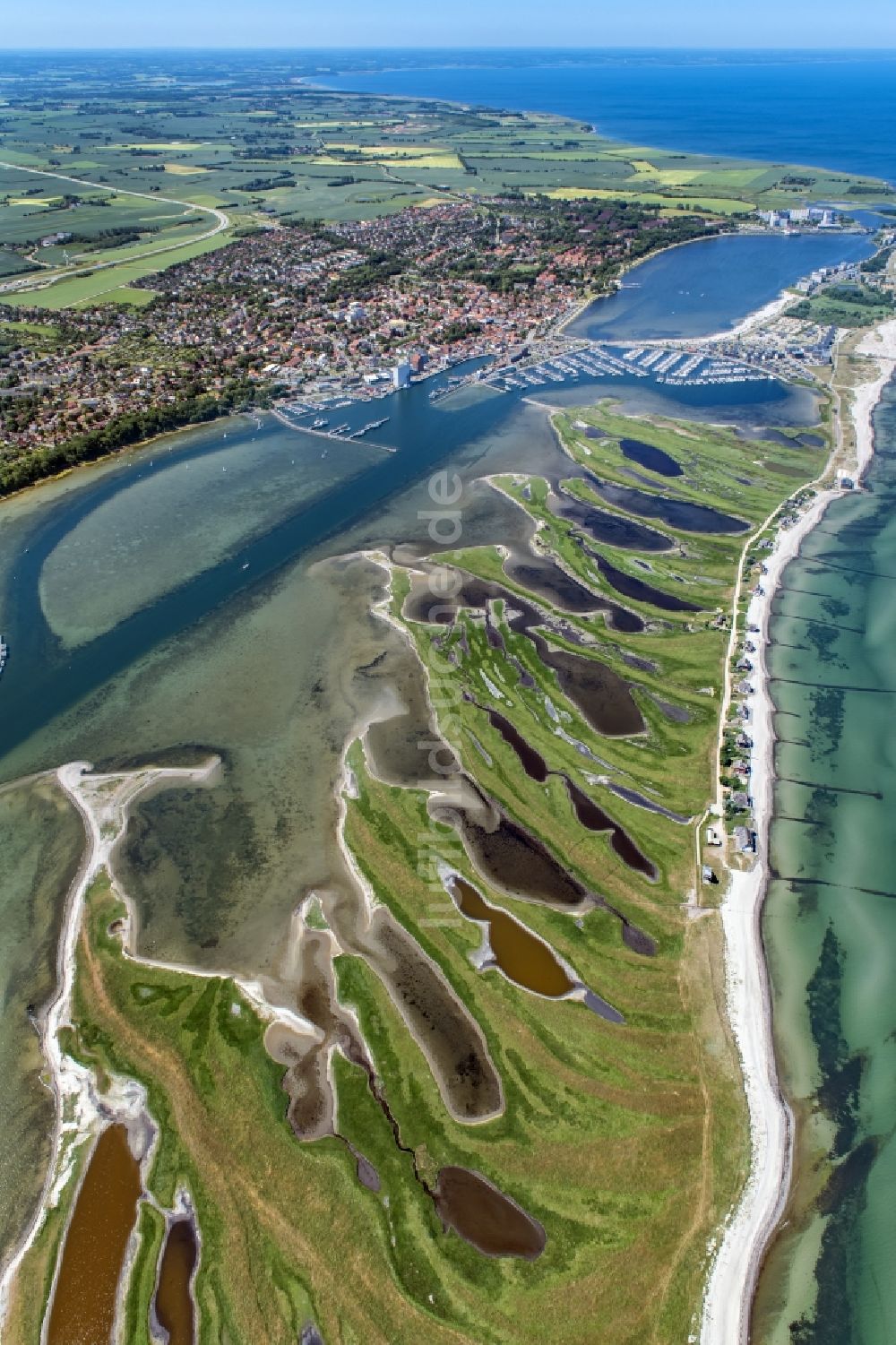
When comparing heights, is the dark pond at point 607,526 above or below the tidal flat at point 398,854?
→ above

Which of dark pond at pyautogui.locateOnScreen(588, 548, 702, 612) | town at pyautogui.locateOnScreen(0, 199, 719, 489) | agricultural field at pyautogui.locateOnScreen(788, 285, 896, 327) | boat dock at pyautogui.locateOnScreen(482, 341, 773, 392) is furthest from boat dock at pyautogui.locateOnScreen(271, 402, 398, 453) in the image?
agricultural field at pyautogui.locateOnScreen(788, 285, 896, 327)

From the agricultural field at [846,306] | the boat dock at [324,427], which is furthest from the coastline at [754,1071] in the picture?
the agricultural field at [846,306]

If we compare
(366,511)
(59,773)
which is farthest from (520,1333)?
(366,511)

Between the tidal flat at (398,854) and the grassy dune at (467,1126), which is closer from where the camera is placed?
the grassy dune at (467,1126)

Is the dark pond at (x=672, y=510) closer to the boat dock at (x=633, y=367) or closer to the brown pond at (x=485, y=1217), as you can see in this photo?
the boat dock at (x=633, y=367)

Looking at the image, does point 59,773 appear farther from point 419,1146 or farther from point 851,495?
point 851,495

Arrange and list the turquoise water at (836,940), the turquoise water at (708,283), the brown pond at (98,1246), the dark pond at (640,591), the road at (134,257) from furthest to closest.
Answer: the road at (134,257) < the turquoise water at (708,283) < the dark pond at (640,591) < the turquoise water at (836,940) < the brown pond at (98,1246)
